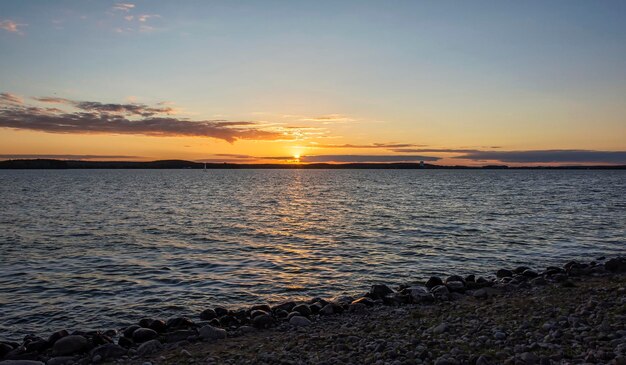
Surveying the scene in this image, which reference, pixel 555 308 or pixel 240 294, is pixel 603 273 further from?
pixel 240 294

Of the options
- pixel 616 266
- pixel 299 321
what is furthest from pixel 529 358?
pixel 616 266

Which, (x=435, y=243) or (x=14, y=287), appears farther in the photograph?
(x=435, y=243)

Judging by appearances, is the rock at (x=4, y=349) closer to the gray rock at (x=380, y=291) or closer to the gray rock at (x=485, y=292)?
the gray rock at (x=380, y=291)

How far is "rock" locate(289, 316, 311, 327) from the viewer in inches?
526


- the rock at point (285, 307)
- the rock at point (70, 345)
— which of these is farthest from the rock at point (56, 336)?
the rock at point (285, 307)

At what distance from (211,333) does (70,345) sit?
3.44 meters

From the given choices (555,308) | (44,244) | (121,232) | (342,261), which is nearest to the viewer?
(555,308)

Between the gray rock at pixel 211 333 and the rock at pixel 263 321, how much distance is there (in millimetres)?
1159

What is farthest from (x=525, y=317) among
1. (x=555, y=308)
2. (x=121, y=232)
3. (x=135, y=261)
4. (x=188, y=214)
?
(x=188, y=214)

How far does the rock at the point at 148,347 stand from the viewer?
37.2 ft

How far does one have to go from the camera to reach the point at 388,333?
11.8 metres

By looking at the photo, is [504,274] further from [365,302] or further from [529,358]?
[529,358]

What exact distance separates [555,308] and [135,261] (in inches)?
744

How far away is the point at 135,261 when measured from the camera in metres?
23.5
